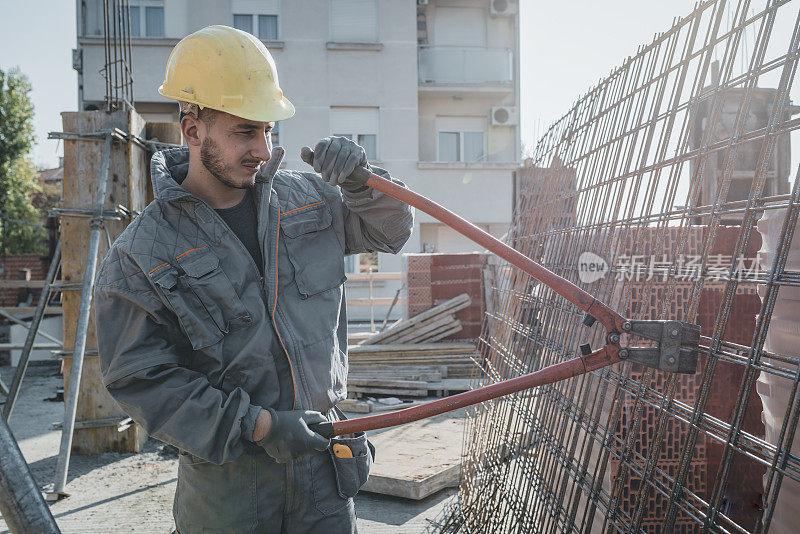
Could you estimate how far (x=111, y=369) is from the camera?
207 centimetres

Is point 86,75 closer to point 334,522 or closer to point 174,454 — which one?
point 174,454

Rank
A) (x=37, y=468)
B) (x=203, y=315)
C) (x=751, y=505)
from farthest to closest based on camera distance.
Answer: (x=37, y=468) → (x=751, y=505) → (x=203, y=315)

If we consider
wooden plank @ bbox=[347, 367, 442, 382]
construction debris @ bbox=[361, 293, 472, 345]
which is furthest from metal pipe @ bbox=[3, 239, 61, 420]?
construction debris @ bbox=[361, 293, 472, 345]

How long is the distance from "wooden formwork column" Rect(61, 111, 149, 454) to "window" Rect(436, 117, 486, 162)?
13635 millimetres

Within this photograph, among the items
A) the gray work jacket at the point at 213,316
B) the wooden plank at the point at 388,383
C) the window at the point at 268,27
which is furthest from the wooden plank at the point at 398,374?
the window at the point at 268,27

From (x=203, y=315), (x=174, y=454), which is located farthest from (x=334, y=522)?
(x=174, y=454)

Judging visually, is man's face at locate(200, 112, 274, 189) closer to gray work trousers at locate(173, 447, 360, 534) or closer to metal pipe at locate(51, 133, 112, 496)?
gray work trousers at locate(173, 447, 360, 534)

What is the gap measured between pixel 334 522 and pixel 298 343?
68 cm

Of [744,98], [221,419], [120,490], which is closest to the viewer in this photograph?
[744,98]

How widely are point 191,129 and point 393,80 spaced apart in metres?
16.0

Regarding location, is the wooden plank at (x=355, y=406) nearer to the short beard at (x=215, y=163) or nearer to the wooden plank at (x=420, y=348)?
the wooden plank at (x=420, y=348)

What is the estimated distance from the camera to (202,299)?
214cm

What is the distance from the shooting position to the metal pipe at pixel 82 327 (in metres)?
4.80

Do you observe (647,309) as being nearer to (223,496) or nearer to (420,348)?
(223,496)
